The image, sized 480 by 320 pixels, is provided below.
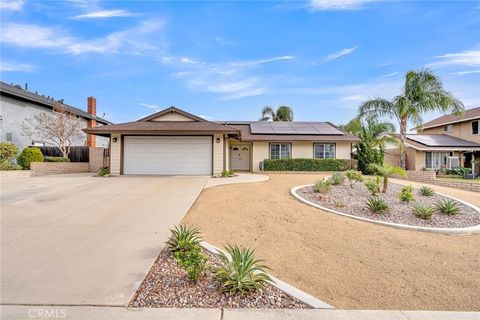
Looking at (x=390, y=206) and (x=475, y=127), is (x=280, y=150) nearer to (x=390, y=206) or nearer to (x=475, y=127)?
(x=390, y=206)

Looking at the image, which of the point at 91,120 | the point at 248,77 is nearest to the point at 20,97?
the point at 91,120

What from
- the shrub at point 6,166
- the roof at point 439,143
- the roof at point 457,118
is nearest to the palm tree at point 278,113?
the roof at point 439,143

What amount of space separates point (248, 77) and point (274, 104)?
46.8ft

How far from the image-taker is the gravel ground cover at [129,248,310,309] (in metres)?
3.26

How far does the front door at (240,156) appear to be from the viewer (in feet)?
71.3

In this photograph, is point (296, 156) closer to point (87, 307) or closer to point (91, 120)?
point (87, 307)

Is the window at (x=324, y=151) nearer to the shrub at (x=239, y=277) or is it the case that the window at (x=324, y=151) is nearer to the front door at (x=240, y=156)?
the front door at (x=240, y=156)

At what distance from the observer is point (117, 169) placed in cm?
1580

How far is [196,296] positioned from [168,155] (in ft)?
43.6

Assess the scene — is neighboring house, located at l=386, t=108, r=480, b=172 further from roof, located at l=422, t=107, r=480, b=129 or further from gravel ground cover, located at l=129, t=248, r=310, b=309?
gravel ground cover, located at l=129, t=248, r=310, b=309

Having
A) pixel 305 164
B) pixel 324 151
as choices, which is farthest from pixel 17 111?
pixel 324 151

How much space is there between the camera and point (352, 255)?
490cm
